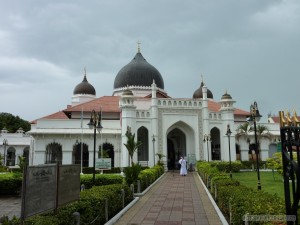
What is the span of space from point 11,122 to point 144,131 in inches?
1460

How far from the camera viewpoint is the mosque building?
3156 cm

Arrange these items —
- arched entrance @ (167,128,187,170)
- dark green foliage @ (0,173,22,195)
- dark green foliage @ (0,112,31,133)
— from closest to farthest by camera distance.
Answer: dark green foliage @ (0,173,22,195)
arched entrance @ (167,128,187,170)
dark green foliage @ (0,112,31,133)

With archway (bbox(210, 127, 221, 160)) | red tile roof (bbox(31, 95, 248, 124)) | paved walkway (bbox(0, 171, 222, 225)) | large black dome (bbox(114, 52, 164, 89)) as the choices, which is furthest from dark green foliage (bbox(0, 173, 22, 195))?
large black dome (bbox(114, 52, 164, 89))

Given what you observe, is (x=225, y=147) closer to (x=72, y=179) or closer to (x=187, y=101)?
(x=187, y=101)

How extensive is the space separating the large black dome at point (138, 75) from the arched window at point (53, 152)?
12143 mm

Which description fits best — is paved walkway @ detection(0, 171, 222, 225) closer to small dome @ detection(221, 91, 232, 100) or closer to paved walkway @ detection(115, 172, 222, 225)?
paved walkway @ detection(115, 172, 222, 225)

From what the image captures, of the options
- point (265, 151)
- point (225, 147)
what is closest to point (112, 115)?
point (225, 147)

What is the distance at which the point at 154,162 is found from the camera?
1227 inches

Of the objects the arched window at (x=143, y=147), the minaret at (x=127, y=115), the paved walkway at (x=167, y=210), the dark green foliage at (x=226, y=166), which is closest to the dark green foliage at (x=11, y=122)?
the arched window at (x=143, y=147)

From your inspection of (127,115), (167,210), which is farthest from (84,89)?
(167,210)

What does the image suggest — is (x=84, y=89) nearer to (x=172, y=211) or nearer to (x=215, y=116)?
(x=215, y=116)

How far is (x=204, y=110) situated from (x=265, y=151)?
9.71 meters

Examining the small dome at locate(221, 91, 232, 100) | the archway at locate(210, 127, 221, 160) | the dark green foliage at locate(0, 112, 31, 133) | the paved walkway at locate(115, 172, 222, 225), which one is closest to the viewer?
the paved walkway at locate(115, 172, 222, 225)

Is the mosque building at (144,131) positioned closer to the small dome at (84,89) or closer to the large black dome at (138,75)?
the large black dome at (138,75)
